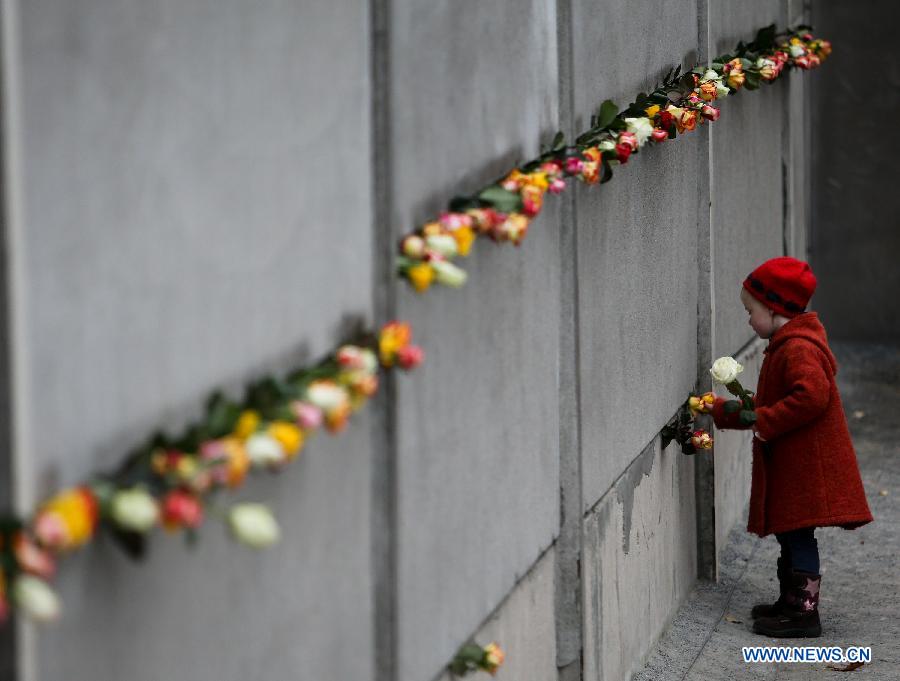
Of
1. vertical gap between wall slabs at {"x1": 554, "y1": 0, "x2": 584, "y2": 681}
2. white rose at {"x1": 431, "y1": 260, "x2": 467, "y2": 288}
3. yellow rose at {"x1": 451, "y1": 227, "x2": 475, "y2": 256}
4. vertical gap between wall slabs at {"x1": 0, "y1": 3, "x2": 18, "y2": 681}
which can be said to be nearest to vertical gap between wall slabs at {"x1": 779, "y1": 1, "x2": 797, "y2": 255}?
vertical gap between wall slabs at {"x1": 554, "y1": 0, "x2": 584, "y2": 681}

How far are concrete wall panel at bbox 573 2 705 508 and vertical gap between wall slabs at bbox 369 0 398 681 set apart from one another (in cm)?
143

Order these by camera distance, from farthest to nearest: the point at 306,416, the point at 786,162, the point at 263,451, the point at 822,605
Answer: the point at 786,162 → the point at 822,605 → the point at 306,416 → the point at 263,451

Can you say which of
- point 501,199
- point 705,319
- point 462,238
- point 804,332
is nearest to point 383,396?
point 462,238

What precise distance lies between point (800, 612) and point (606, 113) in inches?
84.1

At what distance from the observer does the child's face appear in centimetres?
545

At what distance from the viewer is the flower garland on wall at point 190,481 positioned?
64.6 inches

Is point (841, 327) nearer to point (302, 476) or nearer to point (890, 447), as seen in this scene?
point (890, 447)

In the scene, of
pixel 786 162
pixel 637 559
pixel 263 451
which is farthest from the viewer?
pixel 786 162

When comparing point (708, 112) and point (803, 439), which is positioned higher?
point (708, 112)

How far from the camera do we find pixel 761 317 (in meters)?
5.46

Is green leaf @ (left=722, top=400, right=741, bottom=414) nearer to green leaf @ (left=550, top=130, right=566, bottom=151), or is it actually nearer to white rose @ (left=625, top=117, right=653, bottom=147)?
white rose @ (left=625, top=117, right=653, bottom=147)

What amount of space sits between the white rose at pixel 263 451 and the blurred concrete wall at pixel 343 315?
12cm

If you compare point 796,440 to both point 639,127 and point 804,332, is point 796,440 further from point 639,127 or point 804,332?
point 639,127

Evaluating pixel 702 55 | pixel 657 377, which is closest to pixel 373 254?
pixel 657 377
